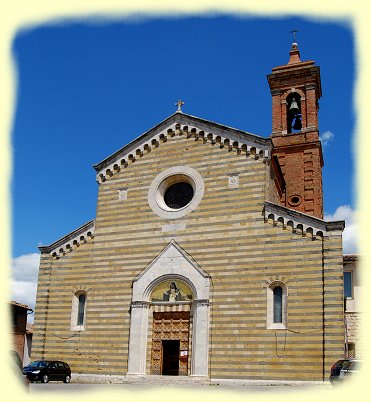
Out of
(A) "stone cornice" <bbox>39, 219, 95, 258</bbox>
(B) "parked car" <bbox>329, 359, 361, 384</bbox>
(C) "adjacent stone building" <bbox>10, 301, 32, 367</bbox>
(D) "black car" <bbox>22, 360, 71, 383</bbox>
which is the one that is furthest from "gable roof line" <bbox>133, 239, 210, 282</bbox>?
(C) "adjacent stone building" <bbox>10, 301, 32, 367</bbox>

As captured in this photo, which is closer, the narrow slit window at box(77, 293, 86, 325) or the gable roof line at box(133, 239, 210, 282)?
the gable roof line at box(133, 239, 210, 282)

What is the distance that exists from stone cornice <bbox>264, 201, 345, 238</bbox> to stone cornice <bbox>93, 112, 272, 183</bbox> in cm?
257

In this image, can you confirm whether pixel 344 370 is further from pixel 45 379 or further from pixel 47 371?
pixel 47 371

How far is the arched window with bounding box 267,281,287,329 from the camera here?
834 inches

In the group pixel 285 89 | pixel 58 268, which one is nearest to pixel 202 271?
pixel 58 268

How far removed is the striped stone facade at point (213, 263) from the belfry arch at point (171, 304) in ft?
0.38

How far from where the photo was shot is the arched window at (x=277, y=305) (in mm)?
21188

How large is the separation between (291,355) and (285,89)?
695 inches

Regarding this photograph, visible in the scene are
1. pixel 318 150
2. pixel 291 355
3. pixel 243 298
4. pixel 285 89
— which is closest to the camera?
pixel 291 355

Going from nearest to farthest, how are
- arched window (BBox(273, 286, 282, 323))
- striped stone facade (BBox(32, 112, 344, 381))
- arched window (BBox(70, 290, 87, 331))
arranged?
1. striped stone facade (BBox(32, 112, 344, 381))
2. arched window (BBox(273, 286, 282, 323))
3. arched window (BBox(70, 290, 87, 331))

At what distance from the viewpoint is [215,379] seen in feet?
70.6

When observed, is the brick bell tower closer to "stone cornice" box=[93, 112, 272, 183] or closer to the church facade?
the church facade

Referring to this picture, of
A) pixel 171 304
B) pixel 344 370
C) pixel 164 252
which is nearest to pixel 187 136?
pixel 164 252

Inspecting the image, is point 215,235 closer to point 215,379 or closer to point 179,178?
point 179,178
